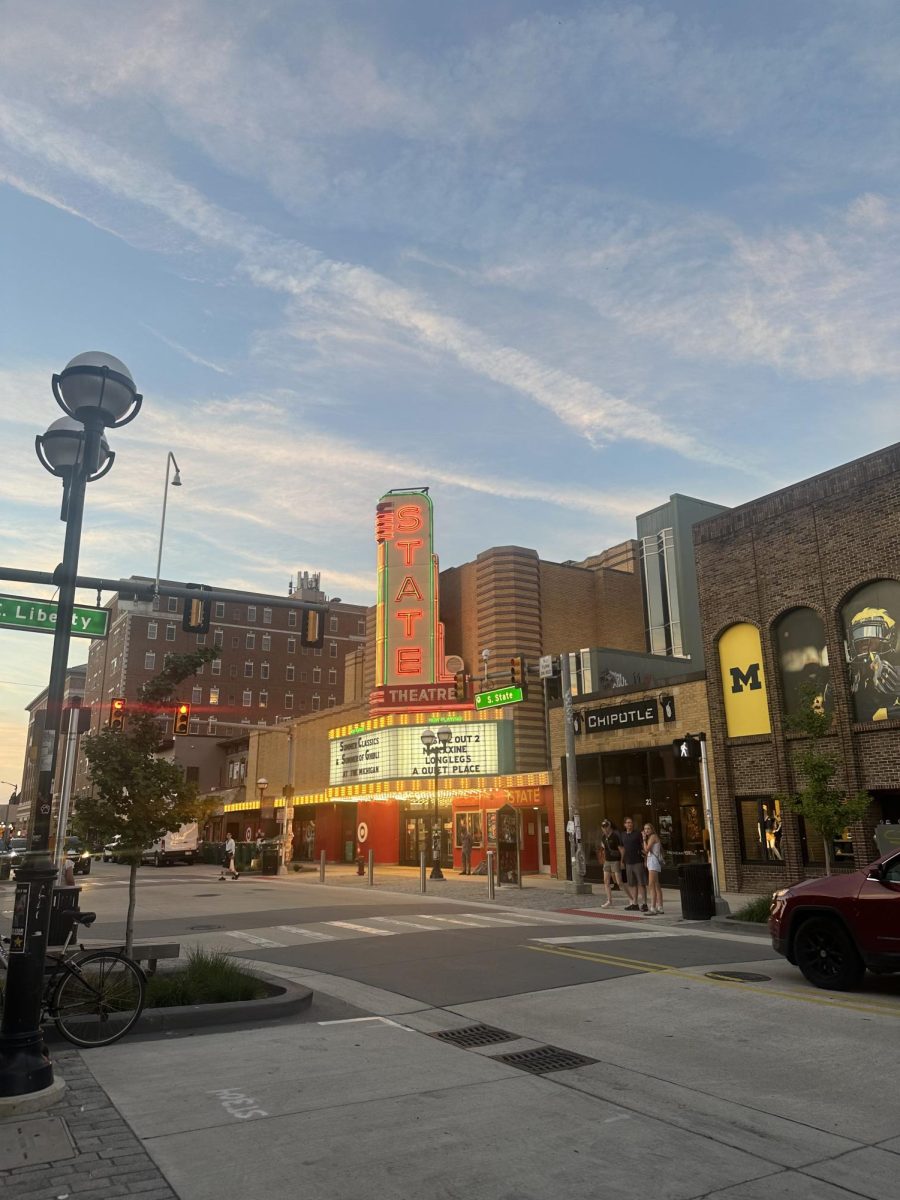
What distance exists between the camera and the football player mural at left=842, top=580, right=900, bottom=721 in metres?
20.4

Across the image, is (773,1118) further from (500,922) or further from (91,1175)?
(500,922)

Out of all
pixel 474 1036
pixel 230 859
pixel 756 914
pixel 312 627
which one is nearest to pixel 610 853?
pixel 756 914

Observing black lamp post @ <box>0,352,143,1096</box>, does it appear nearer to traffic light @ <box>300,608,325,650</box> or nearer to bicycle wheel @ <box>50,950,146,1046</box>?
bicycle wheel @ <box>50,950,146,1046</box>

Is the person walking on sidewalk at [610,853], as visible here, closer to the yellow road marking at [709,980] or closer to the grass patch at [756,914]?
the grass patch at [756,914]

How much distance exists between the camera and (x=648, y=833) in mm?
18656

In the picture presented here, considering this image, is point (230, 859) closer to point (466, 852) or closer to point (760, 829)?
point (466, 852)

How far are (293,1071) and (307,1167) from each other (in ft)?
6.83

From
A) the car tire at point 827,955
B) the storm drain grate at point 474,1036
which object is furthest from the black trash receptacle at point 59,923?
the car tire at point 827,955

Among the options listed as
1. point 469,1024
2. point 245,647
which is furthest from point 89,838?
point 245,647

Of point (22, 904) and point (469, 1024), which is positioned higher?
point (22, 904)

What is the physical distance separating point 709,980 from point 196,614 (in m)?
10.2

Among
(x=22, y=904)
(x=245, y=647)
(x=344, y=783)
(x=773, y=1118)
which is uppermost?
(x=245, y=647)

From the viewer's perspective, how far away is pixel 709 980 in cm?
1057

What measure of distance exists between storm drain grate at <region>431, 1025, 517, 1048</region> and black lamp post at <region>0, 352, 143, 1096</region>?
3.28m
